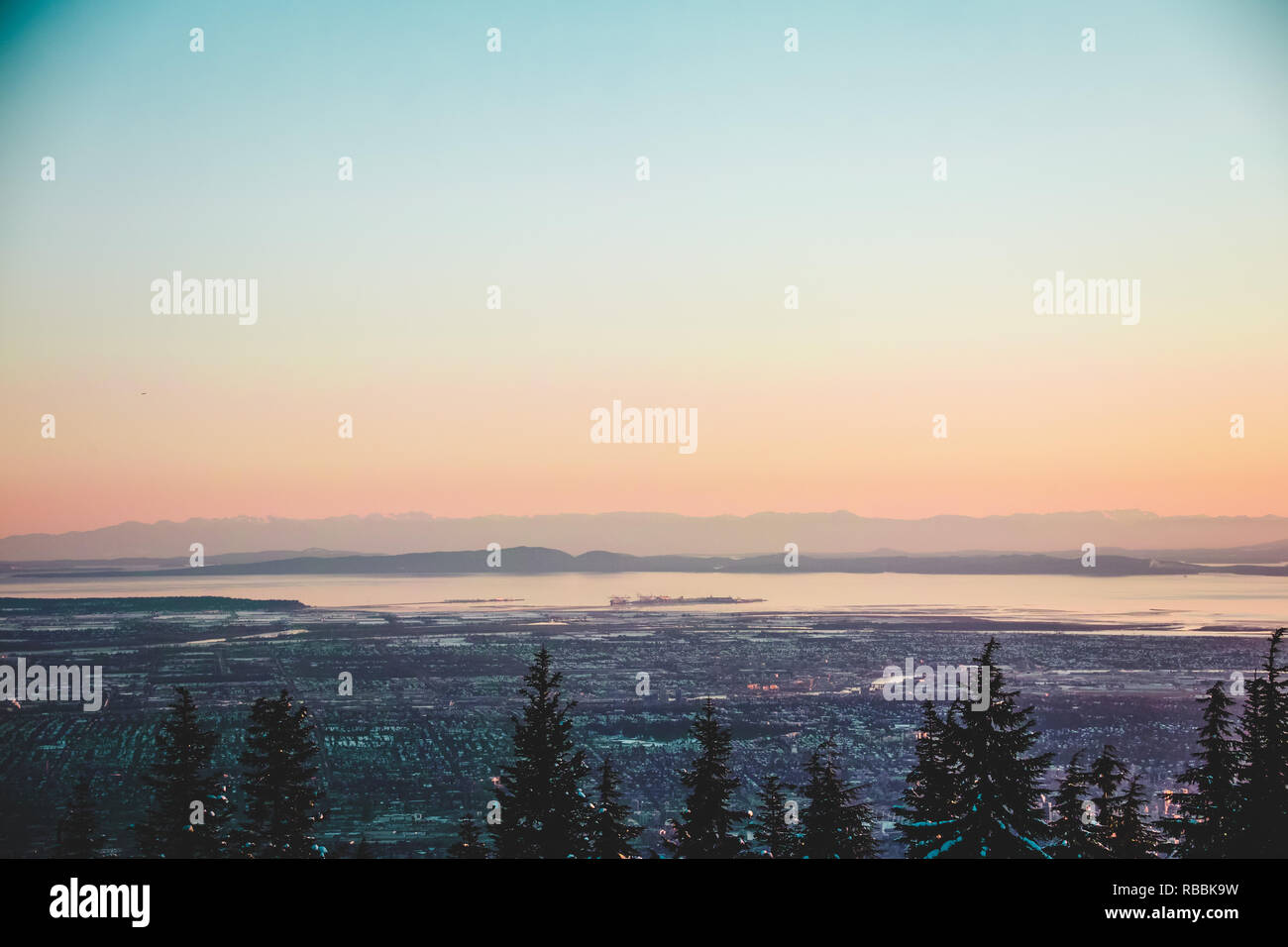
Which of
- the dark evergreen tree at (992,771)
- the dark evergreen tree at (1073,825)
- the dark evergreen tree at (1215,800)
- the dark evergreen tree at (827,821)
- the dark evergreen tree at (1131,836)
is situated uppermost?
the dark evergreen tree at (992,771)

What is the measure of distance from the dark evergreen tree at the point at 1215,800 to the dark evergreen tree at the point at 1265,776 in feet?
0.94

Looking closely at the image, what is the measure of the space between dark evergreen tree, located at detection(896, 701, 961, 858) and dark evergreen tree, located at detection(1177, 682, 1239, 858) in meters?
4.76

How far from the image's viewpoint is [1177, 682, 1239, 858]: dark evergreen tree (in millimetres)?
19062

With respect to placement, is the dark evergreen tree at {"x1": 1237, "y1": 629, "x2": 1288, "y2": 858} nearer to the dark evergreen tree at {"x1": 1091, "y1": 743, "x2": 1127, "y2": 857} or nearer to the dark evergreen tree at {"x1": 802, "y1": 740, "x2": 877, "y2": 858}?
the dark evergreen tree at {"x1": 1091, "y1": 743, "x2": 1127, "y2": 857}

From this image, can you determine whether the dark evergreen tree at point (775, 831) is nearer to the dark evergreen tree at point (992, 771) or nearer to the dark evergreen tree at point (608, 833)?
the dark evergreen tree at point (608, 833)

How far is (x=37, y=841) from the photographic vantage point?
80.2m

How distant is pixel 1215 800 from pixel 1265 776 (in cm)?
213

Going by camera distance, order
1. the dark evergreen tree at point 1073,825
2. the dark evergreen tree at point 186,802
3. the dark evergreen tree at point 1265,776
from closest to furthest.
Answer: the dark evergreen tree at point 1265,776 → the dark evergreen tree at point 1073,825 → the dark evergreen tree at point 186,802

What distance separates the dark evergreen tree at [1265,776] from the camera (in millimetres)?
17688

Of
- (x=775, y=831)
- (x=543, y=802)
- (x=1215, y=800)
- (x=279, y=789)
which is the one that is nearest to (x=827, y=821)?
(x=775, y=831)

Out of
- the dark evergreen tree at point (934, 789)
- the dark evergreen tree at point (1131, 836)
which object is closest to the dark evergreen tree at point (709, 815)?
the dark evergreen tree at point (934, 789)

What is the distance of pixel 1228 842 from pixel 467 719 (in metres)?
135
